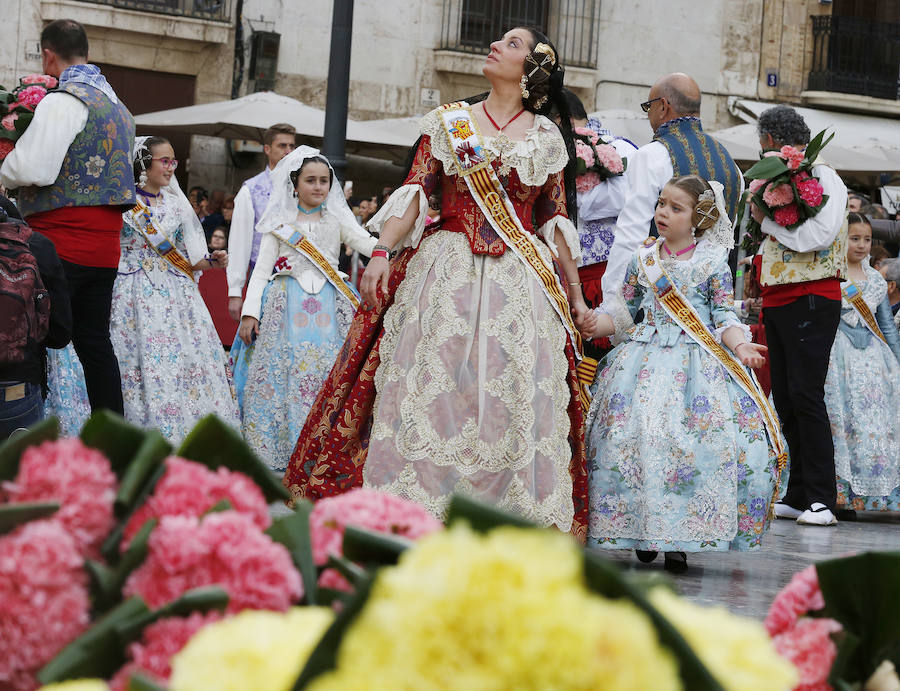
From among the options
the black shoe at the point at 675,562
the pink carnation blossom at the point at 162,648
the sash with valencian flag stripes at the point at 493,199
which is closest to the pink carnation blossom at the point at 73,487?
the pink carnation blossom at the point at 162,648

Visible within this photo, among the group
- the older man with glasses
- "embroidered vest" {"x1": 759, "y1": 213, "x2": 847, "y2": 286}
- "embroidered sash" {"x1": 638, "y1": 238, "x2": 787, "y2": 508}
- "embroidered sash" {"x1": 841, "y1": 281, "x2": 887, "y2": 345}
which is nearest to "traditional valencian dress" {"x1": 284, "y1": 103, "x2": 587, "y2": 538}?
"embroidered sash" {"x1": 638, "y1": 238, "x2": 787, "y2": 508}

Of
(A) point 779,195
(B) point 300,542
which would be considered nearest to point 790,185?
(A) point 779,195

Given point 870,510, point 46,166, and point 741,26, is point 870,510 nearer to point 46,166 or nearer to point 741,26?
point 46,166

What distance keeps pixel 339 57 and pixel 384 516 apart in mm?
8572

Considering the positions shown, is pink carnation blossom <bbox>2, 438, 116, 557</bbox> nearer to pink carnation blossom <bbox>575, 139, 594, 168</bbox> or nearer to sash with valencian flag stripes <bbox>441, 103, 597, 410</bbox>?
sash with valencian flag stripes <bbox>441, 103, 597, 410</bbox>

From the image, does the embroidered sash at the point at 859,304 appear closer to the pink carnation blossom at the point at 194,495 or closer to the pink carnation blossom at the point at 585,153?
the pink carnation blossom at the point at 585,153

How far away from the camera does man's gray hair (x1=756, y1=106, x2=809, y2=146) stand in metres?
7.91

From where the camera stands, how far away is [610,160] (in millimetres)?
7328

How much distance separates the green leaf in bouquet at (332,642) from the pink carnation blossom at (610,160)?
262 inches

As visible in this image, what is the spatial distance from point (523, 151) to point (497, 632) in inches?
179

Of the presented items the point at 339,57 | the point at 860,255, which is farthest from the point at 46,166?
the point at 860,255

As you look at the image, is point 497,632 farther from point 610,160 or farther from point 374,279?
point 610,160

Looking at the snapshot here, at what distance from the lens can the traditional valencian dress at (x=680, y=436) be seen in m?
5.31

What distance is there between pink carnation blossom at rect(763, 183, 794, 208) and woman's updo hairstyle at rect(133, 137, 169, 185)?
3330 mm
